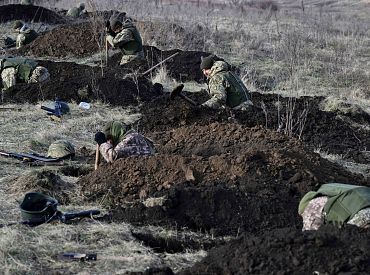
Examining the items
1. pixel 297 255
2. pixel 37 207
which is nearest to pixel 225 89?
pixel 37 207

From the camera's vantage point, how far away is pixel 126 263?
4.94 m

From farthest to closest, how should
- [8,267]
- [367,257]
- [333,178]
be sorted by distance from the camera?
1. [333,178]
2. [8,267]
3. [367,257]

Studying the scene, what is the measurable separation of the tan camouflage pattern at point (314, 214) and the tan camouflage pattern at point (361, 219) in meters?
0.30

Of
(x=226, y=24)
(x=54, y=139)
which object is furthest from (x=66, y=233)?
(x=226, y=24)

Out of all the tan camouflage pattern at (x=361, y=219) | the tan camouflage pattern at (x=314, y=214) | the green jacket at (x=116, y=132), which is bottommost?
the green jacket at (x=116, y=132)

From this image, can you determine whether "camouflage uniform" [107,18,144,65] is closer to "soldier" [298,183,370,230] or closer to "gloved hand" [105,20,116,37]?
"gloved hand" [105,20,116,37]

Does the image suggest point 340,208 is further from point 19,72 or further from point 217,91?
point 19,72

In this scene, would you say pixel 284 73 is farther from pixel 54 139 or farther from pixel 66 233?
pixel 66 233

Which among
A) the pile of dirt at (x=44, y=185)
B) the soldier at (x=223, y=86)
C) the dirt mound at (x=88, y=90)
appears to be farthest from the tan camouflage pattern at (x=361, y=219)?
the dirt mound at (x=88, y=90)

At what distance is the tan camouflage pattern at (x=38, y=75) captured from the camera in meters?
11.6

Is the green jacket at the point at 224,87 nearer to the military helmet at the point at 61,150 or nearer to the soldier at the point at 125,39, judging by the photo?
the military helmet at the point at 61,150

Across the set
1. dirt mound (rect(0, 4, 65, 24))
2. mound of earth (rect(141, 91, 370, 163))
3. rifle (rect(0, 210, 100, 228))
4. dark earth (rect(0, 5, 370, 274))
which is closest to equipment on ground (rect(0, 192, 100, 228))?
rifle (rect(0, 210, 100, 228))

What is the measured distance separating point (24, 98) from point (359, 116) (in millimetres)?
5738

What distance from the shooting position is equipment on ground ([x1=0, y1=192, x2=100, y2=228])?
18.5 feet
